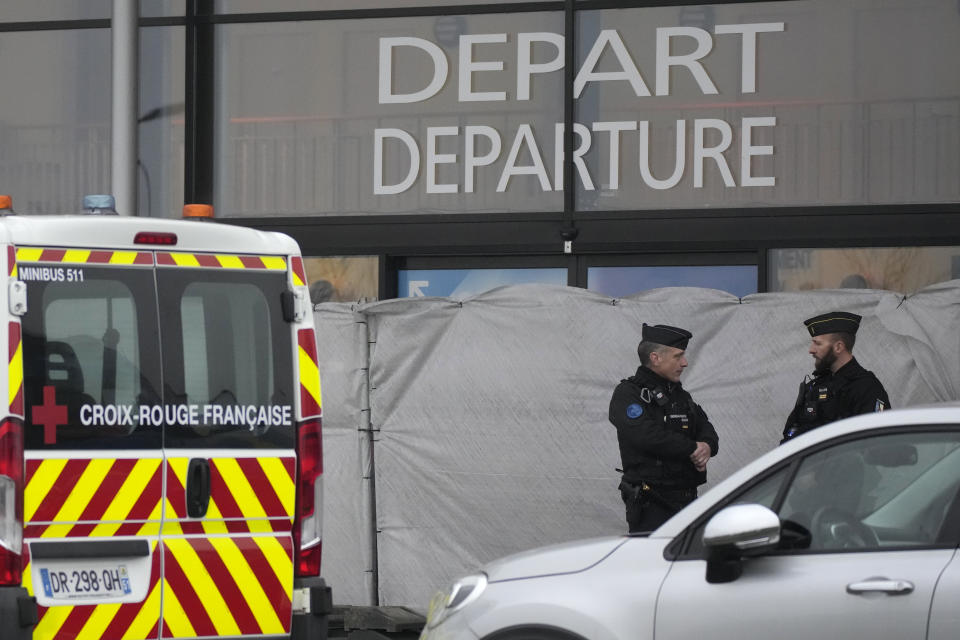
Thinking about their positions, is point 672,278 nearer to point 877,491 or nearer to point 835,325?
point 835,325

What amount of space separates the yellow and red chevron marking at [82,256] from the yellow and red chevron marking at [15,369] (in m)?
0.27

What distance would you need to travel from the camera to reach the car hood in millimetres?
5270

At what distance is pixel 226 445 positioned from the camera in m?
6.32

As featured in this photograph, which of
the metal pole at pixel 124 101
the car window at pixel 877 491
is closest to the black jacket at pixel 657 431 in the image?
the car window at pixel 877 491

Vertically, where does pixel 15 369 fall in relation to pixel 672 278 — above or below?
below

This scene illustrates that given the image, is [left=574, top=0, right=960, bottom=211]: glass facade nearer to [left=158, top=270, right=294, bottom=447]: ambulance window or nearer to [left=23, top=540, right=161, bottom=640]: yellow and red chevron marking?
[left=158, top=270, right=294, bottom=447]: ambulance window

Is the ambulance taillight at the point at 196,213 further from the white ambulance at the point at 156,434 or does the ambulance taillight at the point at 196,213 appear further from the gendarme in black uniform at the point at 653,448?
the gendarme in black uniform at the point at 653,448

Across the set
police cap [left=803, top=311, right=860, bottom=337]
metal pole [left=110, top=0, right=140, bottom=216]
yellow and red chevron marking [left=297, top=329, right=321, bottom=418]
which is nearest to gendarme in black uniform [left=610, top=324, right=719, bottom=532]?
police cap [left=803, top=311, right=860, bottom=337]

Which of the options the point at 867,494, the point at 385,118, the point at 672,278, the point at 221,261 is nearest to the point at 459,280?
the point at 385,118

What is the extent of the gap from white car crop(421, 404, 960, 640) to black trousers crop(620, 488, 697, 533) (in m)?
2.65

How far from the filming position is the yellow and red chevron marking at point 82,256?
19.7ft

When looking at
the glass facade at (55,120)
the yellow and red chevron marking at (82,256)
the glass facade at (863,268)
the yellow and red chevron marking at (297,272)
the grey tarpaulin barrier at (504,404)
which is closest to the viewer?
the yellow and red chevron marking at (82,256)

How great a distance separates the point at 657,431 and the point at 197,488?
2.52 m

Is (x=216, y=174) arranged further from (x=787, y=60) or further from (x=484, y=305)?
(x=787, y=60)
